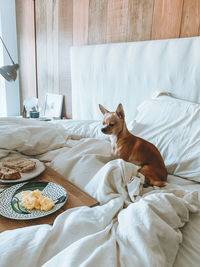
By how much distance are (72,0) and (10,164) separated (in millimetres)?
1893

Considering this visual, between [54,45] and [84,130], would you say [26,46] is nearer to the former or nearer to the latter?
[54,45]

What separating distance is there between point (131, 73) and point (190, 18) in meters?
0.49

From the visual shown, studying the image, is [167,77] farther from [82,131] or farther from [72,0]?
[72,0]

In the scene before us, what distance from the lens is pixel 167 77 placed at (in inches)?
55.9

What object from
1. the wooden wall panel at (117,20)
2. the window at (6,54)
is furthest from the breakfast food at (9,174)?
the window at (6,54)

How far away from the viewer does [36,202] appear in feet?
2.32

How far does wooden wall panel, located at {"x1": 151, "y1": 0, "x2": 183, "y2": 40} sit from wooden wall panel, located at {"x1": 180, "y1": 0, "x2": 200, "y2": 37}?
35mm

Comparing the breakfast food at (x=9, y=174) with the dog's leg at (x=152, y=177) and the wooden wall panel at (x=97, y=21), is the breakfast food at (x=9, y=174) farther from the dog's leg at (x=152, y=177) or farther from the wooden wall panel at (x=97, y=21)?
the wooden wall panel at (x=97, y=21)

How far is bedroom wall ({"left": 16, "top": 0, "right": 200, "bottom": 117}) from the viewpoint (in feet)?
4.65

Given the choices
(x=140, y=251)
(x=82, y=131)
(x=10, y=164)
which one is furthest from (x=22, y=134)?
(x=140, y=251)

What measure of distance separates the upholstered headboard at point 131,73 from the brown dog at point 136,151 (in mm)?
446

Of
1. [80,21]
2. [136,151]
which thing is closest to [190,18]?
[136,151]

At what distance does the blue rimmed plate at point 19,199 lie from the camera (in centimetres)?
66

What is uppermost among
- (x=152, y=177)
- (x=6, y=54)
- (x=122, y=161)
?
(x=6, y=54)
